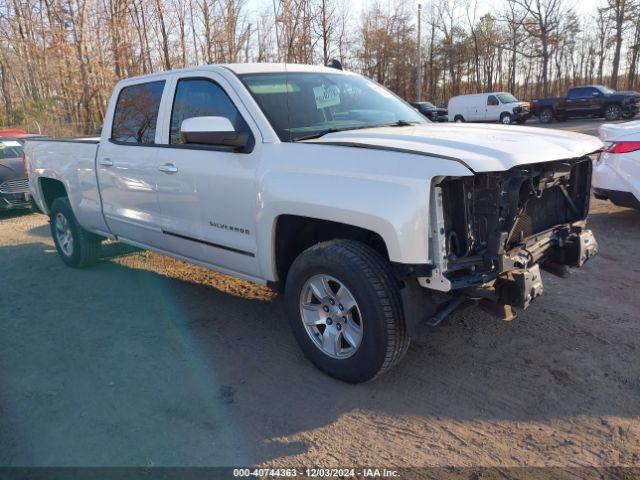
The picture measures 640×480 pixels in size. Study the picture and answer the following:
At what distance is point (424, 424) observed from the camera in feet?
9.86

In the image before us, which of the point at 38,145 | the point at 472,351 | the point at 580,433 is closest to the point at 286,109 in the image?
the point at 472,351

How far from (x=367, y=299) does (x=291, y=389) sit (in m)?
0.84

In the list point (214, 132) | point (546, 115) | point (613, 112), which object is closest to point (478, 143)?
point (214, 132)

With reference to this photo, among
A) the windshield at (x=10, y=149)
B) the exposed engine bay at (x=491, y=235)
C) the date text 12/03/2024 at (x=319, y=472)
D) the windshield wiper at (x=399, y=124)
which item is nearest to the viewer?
the date text 12/03/2024 at (x=319, y=472)

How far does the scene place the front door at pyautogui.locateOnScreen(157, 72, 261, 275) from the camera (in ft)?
12.4

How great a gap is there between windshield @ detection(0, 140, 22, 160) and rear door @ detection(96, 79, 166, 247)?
261 inches

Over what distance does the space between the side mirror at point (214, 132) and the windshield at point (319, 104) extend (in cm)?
27

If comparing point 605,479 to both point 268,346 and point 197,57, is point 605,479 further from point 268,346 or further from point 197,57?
point 197,57

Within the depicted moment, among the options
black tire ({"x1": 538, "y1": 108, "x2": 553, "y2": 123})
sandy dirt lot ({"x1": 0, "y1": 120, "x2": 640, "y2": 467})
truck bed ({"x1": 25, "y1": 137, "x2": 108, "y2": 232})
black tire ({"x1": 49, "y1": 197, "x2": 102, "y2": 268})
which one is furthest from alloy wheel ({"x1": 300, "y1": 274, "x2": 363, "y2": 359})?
black tire ({"x1": 538, "y1": 108, "x2": 553, "y2": 123})

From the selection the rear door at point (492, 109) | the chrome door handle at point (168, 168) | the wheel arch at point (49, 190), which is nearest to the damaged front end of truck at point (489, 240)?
the chrome door handle at point (168, 168)

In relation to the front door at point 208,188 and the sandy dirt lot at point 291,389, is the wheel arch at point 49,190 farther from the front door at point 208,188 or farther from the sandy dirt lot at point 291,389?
the front door at point 208,188

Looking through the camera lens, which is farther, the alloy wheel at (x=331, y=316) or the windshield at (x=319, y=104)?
the windshield at (x=319, y=104)

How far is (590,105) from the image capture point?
27562 millimetres

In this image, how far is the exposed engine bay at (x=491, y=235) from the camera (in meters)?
2.94
